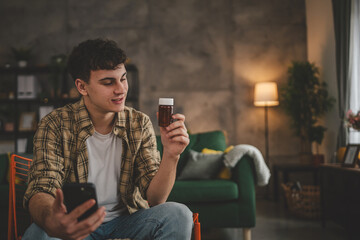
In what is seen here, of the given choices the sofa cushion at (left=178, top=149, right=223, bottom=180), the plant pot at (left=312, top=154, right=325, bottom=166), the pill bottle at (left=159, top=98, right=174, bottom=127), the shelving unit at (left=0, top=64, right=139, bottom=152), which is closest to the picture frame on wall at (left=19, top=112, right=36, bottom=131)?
the shelving unit at (left=0, top=64, right=139, bottom=152)

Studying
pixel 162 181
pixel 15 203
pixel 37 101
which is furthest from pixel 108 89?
pixel 37 101

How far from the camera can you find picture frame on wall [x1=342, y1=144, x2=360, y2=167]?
2.59 m

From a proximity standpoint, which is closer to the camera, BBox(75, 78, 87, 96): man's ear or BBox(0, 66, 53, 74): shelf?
BBox(75, 78, 87, 96): man's ear

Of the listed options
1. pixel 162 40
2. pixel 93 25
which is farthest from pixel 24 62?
pixel 162 40

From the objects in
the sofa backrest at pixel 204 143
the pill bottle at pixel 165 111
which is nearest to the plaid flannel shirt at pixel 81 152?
the pill bottle at pixel 165 111

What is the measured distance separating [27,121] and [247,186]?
3.23 meters

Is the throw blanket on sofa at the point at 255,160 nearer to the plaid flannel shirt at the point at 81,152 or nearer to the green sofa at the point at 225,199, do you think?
the green sofa at the point at 225,199

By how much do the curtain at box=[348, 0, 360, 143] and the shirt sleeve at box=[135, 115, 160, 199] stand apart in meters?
2.73

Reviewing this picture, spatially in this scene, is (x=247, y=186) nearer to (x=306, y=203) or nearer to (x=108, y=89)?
(x=306, y=203)

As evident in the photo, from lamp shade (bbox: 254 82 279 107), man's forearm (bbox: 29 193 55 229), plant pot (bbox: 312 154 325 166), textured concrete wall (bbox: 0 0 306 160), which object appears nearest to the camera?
man's forearm (bbox: 29 193 55 229)

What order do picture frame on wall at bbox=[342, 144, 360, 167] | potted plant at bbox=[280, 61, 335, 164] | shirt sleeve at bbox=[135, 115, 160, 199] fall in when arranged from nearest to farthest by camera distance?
shirt sleeve at bbox=[135, 115, 160, 199] → picture frame on wall at bbox=[342, 144, 360, 167] → potted plant at bbox=[280, 61, 335, 164]

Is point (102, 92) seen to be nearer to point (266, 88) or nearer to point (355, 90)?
point (355, 90)

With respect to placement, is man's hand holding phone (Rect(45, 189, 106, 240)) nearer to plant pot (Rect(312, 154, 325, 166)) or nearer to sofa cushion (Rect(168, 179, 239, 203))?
sofa cushion (Rect(168, 179, 239, 203))

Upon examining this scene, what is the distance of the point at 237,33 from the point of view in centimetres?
472
